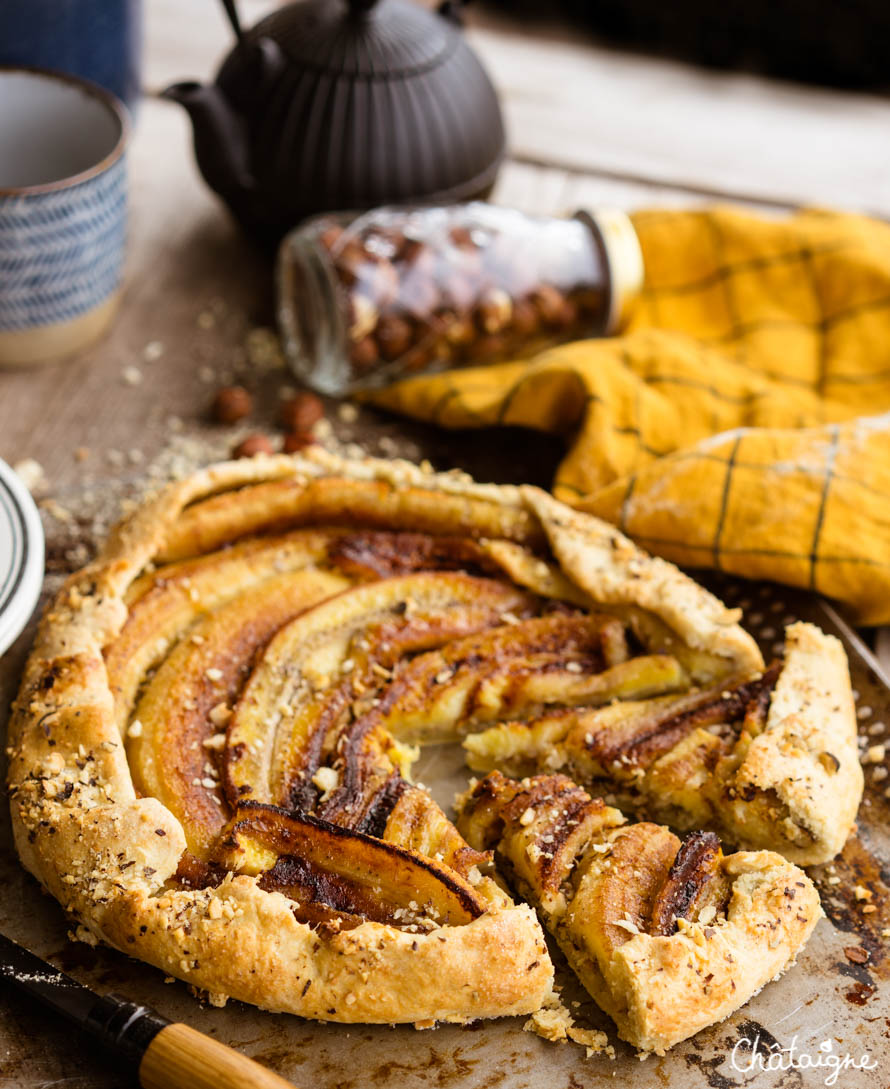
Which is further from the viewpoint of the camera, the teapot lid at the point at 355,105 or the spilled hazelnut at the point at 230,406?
the teapot lid at the point at 355,105

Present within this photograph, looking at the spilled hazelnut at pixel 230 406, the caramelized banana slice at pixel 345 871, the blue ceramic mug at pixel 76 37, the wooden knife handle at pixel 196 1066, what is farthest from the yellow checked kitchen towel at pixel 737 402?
the blue ceramic mug at pixel 76 37

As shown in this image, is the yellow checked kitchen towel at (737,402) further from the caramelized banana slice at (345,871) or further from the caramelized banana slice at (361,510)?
the caramelized banana slice at (345,871)

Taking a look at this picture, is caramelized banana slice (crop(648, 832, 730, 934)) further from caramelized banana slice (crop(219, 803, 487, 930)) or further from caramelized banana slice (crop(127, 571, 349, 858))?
caramelized banana slice (crop(127, 571, 349, 858))

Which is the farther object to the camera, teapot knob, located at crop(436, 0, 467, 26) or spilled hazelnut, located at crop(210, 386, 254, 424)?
teapot knob, located at crop(436, 0, 467, 26)

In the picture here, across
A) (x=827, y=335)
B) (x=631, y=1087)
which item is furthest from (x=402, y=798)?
(x=827, y=335)

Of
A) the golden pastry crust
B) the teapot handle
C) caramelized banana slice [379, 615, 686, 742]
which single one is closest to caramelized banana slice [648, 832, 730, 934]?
the golden pastry crust

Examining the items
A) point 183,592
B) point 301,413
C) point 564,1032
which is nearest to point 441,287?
point 301,413

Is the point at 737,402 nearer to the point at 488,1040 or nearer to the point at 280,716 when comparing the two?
the point at 280,716
